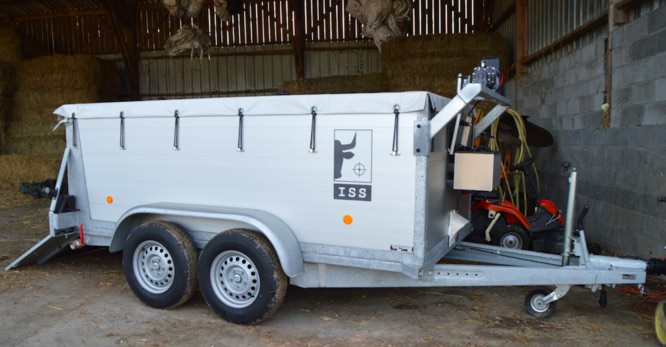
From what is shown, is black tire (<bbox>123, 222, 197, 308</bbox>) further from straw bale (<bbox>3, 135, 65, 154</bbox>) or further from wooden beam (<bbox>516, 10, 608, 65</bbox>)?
straw bale (<bbox>3, 135, 65, 154</bbox>)

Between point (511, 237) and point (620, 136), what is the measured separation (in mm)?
1498

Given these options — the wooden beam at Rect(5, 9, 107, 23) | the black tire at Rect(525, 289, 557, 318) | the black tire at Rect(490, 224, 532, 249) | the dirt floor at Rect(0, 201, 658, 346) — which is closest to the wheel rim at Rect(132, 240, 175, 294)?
the dirt floor at Rect(0, 201, 658, 346)

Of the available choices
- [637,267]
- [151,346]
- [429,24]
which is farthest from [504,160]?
[429,24]

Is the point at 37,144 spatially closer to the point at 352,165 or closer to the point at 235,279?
the point at 235,279

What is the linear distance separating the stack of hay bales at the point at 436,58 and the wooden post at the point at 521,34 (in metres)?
0.86

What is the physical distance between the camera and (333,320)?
3.95m

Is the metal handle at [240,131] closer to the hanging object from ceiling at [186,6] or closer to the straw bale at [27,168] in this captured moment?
the hanging object from ceiling at [186,6]

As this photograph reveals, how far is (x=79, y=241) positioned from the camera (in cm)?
475

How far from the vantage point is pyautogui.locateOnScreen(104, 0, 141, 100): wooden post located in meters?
13.3

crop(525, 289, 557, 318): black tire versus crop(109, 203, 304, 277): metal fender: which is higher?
crop(109, 203, 304, 277): metal fender

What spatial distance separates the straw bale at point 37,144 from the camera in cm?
1220

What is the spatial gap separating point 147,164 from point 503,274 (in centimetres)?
288

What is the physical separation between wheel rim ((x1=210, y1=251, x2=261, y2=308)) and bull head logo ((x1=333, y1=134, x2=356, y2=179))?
0.89 metres

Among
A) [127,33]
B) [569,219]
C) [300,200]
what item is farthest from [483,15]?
[300,200]
